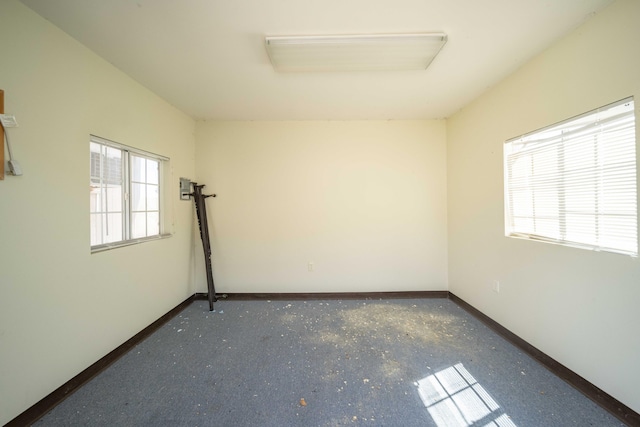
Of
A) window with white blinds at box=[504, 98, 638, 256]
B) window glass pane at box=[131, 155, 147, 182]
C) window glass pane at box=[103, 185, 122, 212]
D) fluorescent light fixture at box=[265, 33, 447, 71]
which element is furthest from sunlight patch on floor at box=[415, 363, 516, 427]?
window glass pane at box=[131, 155, 147, 182]

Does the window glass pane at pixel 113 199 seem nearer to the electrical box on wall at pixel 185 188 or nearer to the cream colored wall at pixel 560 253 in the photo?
the electrical box on wall at pixel 185 188

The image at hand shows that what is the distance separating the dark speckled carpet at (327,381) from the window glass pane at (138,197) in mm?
1326

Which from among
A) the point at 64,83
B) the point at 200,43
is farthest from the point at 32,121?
the point at 200,43

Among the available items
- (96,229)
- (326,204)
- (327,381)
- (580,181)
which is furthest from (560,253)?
(96,229)

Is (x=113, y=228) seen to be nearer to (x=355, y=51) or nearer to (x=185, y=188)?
(x=185, y=188)

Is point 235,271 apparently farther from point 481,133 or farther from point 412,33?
point 481,133

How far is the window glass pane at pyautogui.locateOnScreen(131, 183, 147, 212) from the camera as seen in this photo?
7.52ft

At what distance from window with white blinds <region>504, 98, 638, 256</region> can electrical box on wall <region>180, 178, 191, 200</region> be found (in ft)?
12.1

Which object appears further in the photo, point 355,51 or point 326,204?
point 326,204

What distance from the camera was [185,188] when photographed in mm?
2947

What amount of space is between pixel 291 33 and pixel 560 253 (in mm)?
2565

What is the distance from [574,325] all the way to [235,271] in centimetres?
339

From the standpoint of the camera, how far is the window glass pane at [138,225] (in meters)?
2.28

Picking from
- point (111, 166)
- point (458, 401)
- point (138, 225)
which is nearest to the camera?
point (458, 401)
